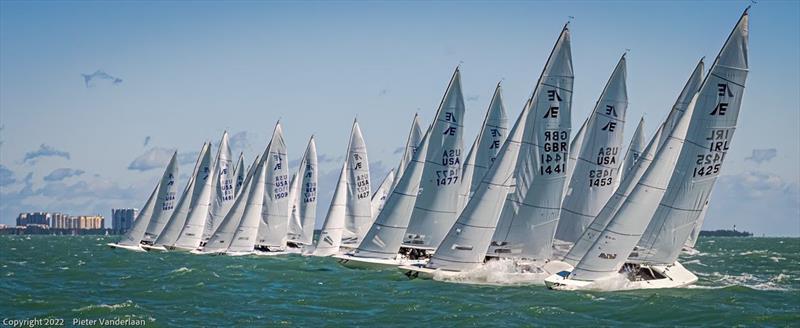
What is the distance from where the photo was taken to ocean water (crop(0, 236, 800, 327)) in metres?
31.6

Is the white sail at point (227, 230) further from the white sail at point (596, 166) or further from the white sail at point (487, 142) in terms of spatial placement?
the white sail at point (596, 166)

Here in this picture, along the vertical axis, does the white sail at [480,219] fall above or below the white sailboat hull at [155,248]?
above

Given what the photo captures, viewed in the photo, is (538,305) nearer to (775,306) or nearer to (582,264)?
(582,264)

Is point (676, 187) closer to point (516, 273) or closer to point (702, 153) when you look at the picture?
point (702, 153)

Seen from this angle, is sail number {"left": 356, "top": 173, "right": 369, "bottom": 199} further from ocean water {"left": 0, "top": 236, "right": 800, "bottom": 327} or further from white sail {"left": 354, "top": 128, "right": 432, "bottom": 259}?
white sail {"left": 354, "top": 128, "right": 432, "bottom": 259}

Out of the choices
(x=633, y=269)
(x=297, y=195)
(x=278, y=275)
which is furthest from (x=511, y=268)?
(x=297, y=195)

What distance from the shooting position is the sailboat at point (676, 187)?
3709 centimetres

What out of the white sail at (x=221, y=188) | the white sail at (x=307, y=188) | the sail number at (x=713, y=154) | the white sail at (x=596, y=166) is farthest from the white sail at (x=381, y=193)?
the sail number at (x=713, y=154)

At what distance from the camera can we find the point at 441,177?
48.2 m

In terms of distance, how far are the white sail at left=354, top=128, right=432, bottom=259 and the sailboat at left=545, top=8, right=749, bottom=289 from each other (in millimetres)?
11494

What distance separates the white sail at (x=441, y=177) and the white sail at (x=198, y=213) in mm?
29915

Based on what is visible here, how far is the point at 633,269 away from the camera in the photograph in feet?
133

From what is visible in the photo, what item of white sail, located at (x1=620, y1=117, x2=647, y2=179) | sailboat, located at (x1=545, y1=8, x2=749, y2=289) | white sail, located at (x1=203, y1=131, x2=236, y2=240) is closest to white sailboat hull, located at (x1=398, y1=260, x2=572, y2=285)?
sailboat, located at (x1=545, y1=8, x2=749, y2=289)

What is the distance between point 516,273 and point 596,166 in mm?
6067
